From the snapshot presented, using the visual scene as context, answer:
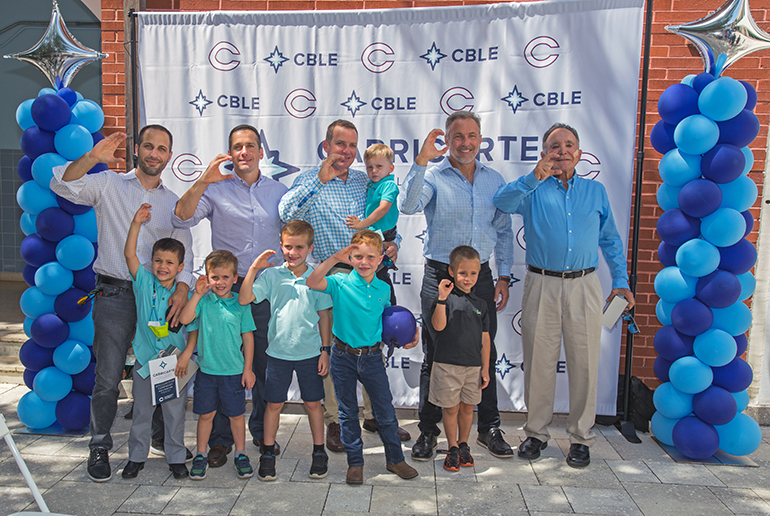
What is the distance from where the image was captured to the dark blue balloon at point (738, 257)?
3.61 metres

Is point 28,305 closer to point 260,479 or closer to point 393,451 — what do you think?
point 260,479

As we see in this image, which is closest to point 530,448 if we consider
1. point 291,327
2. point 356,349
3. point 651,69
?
point 356,349

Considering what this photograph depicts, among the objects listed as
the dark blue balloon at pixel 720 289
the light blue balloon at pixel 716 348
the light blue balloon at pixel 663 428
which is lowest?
the light blue balloon at pixel 663 428

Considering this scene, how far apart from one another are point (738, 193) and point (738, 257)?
41 centimetres

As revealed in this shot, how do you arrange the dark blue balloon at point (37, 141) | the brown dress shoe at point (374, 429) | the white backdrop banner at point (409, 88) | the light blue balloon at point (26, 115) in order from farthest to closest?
the white backdrop banner at point (409, 88)
the brown dress shoe at point (374, 429)
the light blue balloon at point (26, 115)
the dark blue balloon at point (37, 141)

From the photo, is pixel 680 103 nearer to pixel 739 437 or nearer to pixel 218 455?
pixel 739 437

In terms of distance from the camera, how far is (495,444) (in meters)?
3.77

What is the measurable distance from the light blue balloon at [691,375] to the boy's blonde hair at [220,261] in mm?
2960

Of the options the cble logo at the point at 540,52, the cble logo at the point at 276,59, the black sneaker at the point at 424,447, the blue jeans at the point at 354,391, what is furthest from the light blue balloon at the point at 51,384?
the cble logo at the point at 540,52

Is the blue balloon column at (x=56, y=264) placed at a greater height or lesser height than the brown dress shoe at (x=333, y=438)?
greater

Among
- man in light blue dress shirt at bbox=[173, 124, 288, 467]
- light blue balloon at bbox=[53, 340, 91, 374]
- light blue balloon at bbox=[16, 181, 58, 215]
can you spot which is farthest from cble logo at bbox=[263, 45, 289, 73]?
light blue balloon at bbox=[53, 340, 91, 374]

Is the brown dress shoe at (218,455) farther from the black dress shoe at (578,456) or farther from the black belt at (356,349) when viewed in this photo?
the black dress shoe at (578,456)

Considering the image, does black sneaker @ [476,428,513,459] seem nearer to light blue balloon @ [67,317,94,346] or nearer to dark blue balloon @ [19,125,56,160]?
light blue balloon @ [67,317,94,346]

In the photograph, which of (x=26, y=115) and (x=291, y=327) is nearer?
(x=291, y=327)
